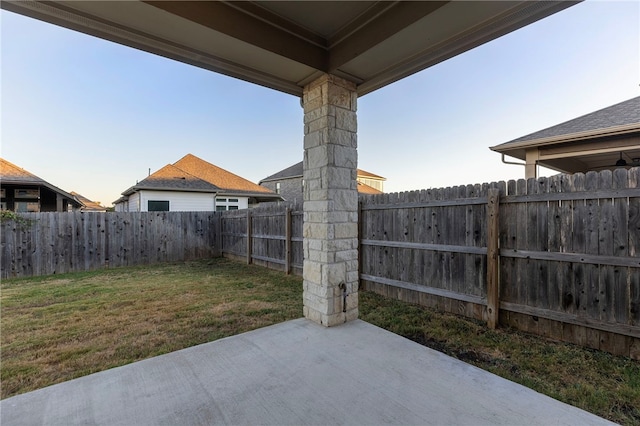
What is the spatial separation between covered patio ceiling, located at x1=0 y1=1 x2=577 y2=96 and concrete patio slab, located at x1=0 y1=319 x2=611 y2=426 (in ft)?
8.50

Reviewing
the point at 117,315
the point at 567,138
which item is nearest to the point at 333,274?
the point at 117,315

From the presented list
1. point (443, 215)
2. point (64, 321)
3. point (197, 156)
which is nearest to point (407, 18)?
point (443, 215)

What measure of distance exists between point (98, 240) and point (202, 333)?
6.41 meters

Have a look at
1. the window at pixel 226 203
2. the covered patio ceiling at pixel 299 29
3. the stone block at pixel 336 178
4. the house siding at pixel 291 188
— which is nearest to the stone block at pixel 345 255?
the stone block at pixel 336 178

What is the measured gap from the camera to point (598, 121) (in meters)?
4.97

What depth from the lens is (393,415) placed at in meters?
1.59

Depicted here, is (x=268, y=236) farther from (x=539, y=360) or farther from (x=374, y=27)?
(x=539, y=360)

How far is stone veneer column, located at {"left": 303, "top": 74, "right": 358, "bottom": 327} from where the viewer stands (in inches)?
115

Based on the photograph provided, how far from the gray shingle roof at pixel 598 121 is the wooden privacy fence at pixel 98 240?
29.9ft

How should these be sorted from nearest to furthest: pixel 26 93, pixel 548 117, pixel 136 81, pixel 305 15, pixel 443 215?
pixel 305 15, pixel 443 215, pixel 26 93, pixel 548 117, pixel 136 81

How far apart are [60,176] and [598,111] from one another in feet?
71.4

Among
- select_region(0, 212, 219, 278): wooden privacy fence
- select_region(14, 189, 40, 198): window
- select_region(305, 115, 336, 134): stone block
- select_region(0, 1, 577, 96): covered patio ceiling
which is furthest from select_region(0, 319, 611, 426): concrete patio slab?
select_region(14, 189, 40, 198): window

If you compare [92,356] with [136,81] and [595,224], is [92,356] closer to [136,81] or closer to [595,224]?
[595,224]

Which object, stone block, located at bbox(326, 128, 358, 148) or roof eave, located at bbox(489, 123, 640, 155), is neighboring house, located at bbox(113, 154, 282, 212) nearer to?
stone block, located at bbox(326, 128, 358, 148)
